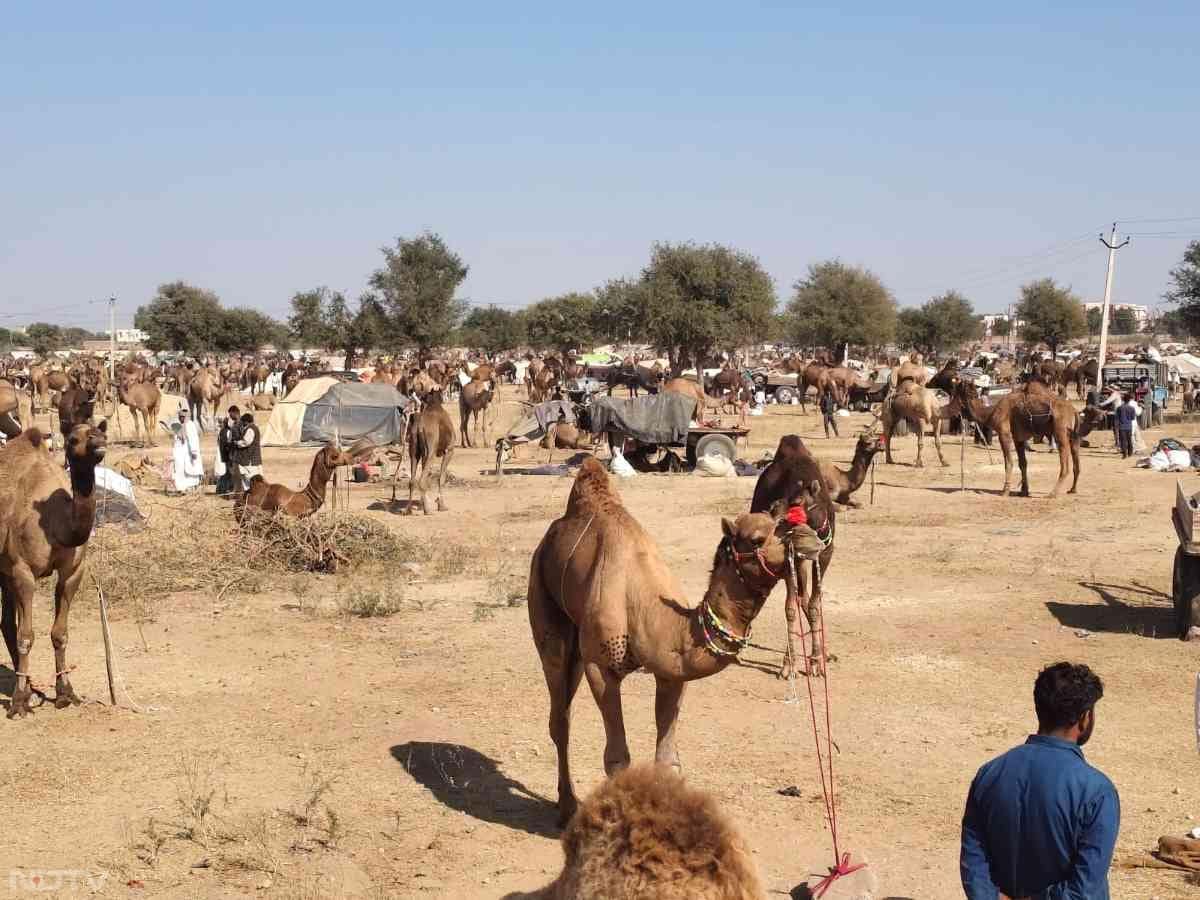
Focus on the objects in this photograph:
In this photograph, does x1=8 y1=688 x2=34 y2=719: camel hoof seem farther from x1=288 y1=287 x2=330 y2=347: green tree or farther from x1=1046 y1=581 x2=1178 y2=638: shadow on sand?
x1=288 y1=287 x2=330 y2=347: green tree

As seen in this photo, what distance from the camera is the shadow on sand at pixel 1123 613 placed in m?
11.7

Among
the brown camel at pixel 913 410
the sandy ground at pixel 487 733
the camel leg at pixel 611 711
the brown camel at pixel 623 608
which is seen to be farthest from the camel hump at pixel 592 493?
the brown camel at pixel 913 410

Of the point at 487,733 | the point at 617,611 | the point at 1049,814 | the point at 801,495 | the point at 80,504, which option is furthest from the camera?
the point at 801,495

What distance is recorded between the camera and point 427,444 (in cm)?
1980

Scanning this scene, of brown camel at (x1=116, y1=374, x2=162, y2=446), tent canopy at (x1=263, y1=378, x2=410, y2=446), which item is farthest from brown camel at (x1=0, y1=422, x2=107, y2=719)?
brown camel at (x1=116, y1=374, x2=162, y2=446)

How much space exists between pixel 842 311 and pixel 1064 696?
73.1m

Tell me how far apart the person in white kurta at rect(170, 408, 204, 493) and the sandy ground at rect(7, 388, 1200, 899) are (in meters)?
8.65

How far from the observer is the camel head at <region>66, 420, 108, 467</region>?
849cm

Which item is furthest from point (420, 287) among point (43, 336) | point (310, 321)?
point (43, 336)

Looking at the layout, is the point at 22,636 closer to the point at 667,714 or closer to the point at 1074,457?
the point at 667,714

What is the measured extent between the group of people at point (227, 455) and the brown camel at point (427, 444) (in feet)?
7.98

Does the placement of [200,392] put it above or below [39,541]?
above

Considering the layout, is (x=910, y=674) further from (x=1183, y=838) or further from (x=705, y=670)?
(x=705, y=670)

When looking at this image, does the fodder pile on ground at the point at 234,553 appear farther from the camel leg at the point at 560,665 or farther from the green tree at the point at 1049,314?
the green tree at the point at 1049,314
